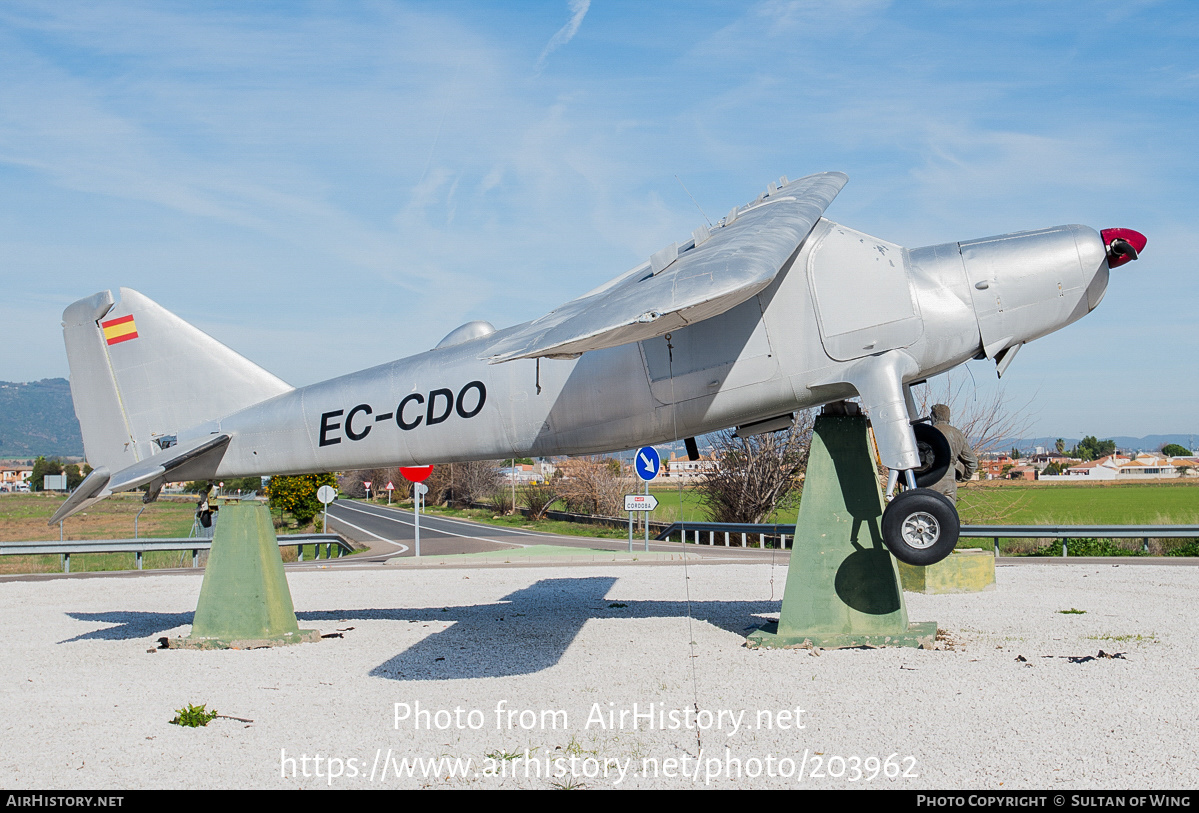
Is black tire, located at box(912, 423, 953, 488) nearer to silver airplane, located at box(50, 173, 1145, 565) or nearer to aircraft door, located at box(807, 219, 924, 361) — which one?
silver airplane, located at box(50, 173, 1145, 565)

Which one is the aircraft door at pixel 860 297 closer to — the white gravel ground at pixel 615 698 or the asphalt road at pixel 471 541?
the white gravel ground at pixel 615 698

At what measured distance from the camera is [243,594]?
32.3 feet

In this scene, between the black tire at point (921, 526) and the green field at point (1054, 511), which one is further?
the green field at point (1054, 511)

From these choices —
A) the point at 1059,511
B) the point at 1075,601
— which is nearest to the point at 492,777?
the point at 1075,601

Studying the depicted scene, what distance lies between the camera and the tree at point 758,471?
29.3 m

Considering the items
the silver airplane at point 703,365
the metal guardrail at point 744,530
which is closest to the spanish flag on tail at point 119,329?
the silver airplane at point 703,365

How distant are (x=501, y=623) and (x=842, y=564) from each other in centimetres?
452

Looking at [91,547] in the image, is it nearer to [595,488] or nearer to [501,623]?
[501,623]

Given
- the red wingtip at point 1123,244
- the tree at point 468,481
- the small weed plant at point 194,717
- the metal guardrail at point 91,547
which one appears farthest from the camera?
the tree at point 468,481

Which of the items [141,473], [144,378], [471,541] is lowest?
[471,541]

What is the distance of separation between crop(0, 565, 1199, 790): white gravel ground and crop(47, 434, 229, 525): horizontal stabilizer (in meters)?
1.70

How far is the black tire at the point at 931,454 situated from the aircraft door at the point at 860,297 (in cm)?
143

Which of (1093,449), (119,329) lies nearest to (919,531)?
(119,329)

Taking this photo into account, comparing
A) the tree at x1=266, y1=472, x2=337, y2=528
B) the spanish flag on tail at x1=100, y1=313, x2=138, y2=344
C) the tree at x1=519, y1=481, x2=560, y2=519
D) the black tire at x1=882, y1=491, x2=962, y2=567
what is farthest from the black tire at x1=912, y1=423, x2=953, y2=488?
A: the tree at x1=266, y1=472, x2=337, y2=528
